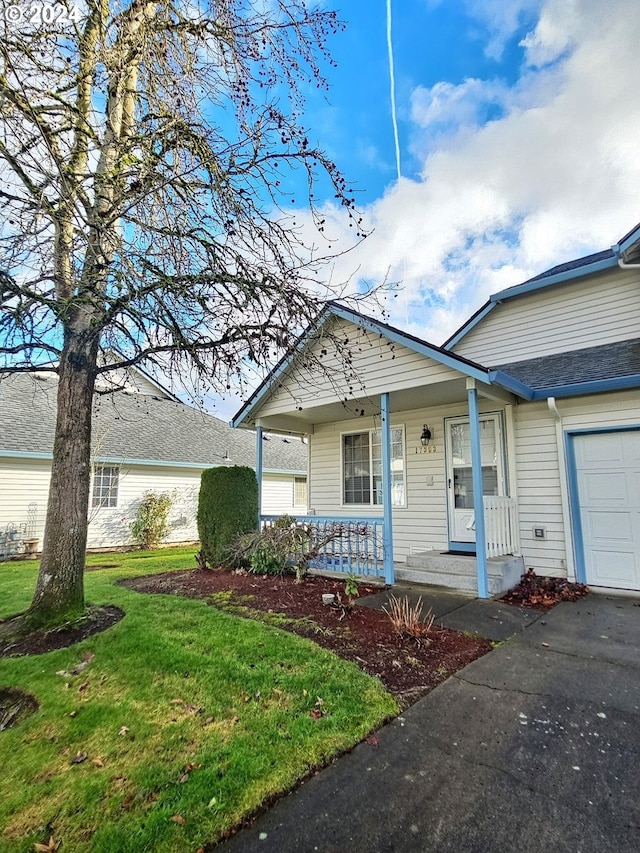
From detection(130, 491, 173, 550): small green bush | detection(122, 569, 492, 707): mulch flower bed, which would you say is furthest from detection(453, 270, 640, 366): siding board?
detection(130, 491, 173, 550): small green bush

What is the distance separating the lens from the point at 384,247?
614 centimetres

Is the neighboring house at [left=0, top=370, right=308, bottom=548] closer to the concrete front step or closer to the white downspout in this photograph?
the concrete front step

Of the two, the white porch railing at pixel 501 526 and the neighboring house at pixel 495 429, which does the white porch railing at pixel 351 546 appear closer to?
the neighboring house at pixel 495 429

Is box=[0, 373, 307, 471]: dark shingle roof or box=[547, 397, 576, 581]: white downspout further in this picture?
box=[0, 373, 307, 471]: dark shingle roof

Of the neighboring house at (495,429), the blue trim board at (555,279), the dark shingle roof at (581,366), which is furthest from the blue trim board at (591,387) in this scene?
the blue trim board at (555,279)

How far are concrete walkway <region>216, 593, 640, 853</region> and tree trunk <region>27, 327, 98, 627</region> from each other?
3.71 m

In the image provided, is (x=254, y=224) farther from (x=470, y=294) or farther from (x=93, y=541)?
(x=93, y=541)

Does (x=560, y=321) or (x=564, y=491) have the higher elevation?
(x=560, y=321)

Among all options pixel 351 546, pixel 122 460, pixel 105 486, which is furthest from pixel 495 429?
pixel 105 486

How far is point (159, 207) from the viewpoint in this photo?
476 cm

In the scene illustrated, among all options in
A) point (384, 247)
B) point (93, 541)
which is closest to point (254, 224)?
point (384, 247)

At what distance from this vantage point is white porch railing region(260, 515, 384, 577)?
7117 millimetres

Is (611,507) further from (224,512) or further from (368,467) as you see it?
(224,512)

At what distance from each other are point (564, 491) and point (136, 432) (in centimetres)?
1349
